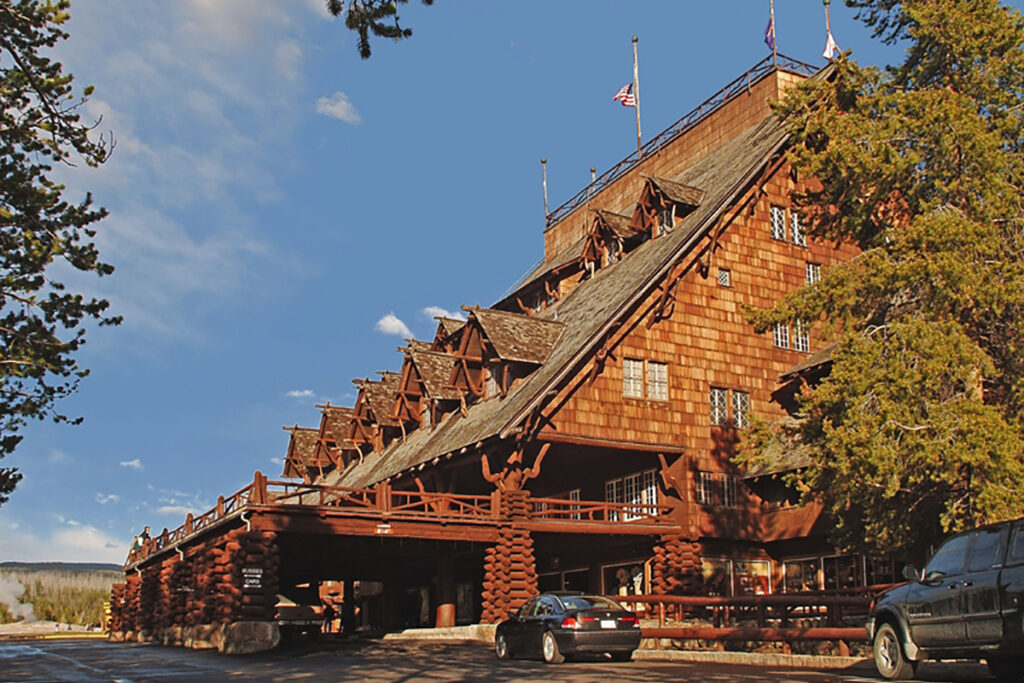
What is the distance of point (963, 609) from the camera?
12.4 metres

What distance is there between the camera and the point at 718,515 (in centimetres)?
3228

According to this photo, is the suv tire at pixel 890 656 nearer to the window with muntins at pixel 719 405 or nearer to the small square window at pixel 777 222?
the window with muntins at pixel 719 405

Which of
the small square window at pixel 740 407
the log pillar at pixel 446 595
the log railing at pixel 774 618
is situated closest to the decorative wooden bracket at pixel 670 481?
the small square window at pixel 740 407

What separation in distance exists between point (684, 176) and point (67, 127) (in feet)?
101

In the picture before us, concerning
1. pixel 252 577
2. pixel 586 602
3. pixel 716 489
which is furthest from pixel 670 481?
pixel 252 577

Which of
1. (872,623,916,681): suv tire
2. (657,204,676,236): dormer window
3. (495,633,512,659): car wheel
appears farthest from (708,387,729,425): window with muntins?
(872,623,916,681): suv tire

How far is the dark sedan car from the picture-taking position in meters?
19.2

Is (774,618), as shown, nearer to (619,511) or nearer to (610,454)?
(619,511)

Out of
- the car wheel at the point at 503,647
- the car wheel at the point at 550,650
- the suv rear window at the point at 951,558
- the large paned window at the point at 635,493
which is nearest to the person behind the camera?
the suv rear window at the point at 951,558

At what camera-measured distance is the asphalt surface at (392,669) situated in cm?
1510

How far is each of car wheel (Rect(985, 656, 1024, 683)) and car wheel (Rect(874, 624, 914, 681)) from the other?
1038mm

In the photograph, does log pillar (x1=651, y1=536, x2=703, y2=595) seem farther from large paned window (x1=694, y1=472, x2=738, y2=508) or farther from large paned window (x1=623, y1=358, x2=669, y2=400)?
large paned window (x1=623, y1=358, x2=669, y2=400)

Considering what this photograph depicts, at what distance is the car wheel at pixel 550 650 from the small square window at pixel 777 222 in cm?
2060

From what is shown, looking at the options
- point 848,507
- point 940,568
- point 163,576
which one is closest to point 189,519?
point 163,576
